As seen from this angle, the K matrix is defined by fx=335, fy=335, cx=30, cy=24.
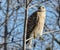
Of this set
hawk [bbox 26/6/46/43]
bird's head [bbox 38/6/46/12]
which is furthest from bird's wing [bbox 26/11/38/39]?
bird's head [bbox 38/6/46/12]

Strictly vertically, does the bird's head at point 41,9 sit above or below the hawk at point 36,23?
above

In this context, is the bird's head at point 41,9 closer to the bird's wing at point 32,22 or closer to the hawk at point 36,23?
the hawk at point 36,23

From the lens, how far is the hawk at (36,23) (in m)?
5.79

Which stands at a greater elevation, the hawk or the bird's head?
the bird's head

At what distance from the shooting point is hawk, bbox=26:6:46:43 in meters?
5.79

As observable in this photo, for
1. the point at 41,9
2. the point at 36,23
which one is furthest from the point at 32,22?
the point at 41,9

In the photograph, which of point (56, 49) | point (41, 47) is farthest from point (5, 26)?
point (56, 49)

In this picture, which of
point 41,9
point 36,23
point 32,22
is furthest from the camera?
point 41,9

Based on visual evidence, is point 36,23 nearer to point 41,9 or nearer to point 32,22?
point 32,22

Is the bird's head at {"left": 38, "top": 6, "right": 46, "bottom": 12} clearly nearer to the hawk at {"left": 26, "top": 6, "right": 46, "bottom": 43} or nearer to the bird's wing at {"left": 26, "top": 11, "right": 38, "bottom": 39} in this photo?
the hawk at {"left": 26, "top": 6, "right": 46, "bottom": 43}

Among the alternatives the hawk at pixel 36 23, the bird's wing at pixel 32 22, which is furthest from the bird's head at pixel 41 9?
the bird's wing at pixel 32 22

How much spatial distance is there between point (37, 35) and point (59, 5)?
190 centimetres

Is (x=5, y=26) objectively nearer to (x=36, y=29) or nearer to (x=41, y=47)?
(x=36, y=29)

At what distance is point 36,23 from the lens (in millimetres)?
6098
